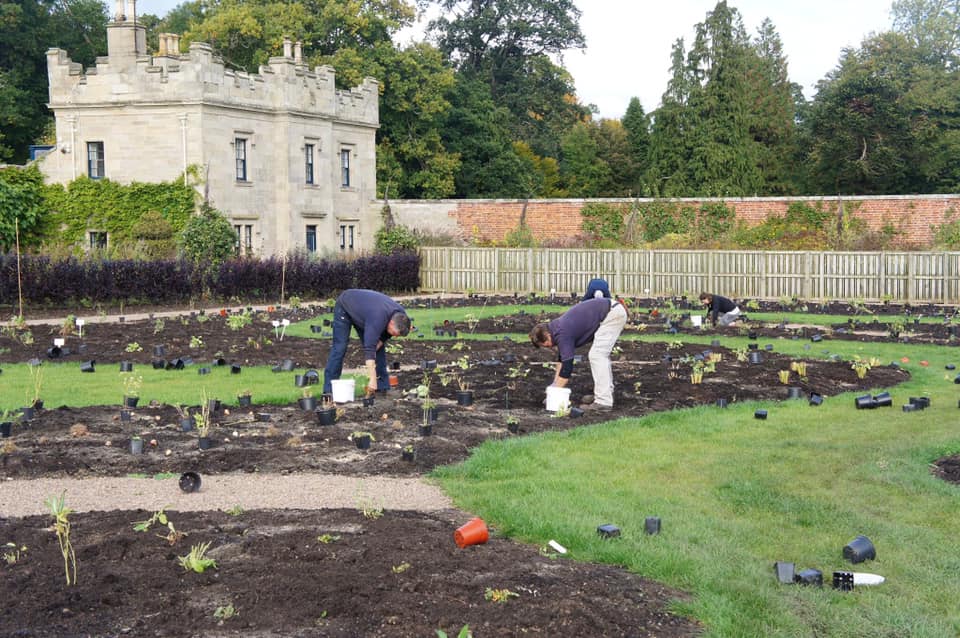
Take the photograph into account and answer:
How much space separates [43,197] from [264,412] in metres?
28.6

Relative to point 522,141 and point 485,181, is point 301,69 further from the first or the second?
point 522,141

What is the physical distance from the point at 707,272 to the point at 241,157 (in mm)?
17530

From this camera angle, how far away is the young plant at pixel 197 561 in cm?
618

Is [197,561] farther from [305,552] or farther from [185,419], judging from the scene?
[185,419]

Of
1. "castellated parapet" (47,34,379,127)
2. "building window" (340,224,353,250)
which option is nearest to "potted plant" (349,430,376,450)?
"castellated parapet" (47,34,379,127)

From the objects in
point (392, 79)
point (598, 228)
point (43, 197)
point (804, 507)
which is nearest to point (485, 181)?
point (392, 79)

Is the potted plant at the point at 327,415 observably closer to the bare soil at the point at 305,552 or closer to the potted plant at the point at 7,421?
the bare soil at the point at 305,552

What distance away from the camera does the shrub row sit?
85.3 feet

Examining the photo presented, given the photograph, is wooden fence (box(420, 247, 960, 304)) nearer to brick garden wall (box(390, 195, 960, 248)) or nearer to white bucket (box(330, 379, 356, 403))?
brick garden wall (box(390, 195, 960, 248))

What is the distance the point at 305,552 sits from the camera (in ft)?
21.9

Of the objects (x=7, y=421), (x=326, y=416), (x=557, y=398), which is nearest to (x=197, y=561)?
(x=326, y=416)

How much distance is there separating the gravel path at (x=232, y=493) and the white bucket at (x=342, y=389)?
9.25 ft

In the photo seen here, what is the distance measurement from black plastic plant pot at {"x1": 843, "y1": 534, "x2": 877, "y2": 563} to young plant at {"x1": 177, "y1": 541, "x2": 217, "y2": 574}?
3.97 meters

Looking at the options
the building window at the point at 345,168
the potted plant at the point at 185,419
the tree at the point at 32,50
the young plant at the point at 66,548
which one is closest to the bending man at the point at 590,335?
the potted plant at the point at 185,419
